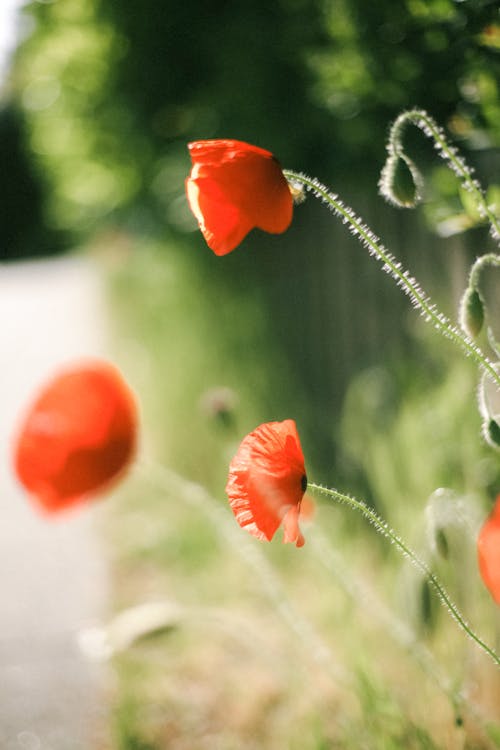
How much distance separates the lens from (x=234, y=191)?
0.69 m

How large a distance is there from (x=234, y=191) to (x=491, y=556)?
1.23 ft

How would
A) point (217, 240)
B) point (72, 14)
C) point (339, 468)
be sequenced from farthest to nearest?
point (72, 14) < point (339, 468) < point (217, 240)

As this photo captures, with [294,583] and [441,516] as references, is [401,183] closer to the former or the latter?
[441,516]

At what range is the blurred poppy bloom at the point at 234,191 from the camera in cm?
69

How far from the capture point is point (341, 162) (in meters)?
1.92

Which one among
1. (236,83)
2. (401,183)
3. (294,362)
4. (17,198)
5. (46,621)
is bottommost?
(401,183)

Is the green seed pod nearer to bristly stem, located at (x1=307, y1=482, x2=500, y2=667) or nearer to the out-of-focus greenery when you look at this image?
bristly stem, located at (x1=307, y1=482, x2=500, y2=667)

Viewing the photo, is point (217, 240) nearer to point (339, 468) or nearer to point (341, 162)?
point (341, 162)

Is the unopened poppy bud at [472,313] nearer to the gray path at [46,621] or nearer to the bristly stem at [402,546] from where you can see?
the bristly stem at [402,546]

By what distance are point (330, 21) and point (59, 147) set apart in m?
2.99

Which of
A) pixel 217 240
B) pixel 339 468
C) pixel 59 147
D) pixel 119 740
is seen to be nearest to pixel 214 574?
pixel 339 468

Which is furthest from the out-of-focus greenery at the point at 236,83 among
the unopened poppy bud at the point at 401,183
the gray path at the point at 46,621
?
the gray path at the point at 46,621

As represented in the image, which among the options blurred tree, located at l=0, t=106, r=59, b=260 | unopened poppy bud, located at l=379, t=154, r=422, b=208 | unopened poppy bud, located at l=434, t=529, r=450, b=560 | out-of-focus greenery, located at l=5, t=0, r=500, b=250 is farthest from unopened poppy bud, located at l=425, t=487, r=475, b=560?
blurred tree, located at l=0, t=106, r=59, b=260

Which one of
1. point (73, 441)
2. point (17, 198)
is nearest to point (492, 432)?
point (73, 441)
